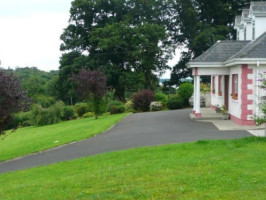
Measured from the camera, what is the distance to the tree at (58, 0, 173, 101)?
128 ft

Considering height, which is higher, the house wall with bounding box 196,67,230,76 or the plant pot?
the house wall with bounding box 196,67,230,76

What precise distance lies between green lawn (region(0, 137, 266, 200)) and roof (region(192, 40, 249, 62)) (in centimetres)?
1054

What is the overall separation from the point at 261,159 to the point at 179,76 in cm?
3879

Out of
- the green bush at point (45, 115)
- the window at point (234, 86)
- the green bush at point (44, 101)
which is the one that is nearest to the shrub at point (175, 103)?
the green bush at point (45, 115)

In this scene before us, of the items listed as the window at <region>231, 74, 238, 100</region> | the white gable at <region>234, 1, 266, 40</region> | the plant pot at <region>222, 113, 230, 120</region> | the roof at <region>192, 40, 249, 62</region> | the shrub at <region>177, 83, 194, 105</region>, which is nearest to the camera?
the window at <region>231, 74, 238, 100</region>

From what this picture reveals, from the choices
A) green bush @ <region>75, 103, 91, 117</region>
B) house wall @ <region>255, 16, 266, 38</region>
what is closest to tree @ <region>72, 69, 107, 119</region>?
green bush @ <region>75, 103, 91, 117</region>

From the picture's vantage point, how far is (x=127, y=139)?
51.9 ft

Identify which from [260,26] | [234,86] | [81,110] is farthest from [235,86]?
[81,110]

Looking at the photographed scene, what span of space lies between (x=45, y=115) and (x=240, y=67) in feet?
60.6

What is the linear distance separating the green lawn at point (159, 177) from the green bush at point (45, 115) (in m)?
21.1

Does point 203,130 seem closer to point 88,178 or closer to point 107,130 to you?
point 107,130

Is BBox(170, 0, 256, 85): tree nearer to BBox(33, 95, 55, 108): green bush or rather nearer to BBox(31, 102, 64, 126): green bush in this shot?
BBox(33, 95, 55, 108): green bush

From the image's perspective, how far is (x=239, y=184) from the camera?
22.5ft

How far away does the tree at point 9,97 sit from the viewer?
43.4 ft
